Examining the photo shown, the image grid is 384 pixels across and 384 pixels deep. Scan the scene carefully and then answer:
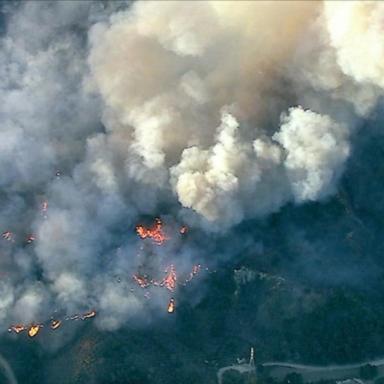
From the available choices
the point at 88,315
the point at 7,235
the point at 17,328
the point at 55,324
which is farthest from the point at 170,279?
the point at 7,235

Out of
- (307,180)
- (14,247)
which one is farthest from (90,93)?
(307,180)

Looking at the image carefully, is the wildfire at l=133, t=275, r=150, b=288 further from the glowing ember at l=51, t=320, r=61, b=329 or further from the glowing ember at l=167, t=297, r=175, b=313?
the glowing ember at l=51, t=320, r=61, b=329

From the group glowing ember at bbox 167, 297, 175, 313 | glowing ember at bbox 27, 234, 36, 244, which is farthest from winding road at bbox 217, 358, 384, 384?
glowing ember at bbox 27, 234, 36, 244

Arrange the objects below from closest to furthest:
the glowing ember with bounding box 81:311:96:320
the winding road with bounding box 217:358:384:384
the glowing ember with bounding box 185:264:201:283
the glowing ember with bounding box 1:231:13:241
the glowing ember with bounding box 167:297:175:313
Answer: the glowing ember with bounding box 81:311:96:320, the winding road with bounding box 217:358:384:384, the glowing ember with bounding box 167:297:175:313, the glowing ember with bounding box 1:231:13:241, the glowing ember with bounding box 185:264:201:283

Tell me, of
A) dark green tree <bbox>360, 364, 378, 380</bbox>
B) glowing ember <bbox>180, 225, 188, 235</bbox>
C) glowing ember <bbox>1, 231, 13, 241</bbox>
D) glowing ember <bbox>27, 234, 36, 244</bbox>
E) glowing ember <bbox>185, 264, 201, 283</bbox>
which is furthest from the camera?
glowing ember <bbox>180, 225, 188, 235</bbox>

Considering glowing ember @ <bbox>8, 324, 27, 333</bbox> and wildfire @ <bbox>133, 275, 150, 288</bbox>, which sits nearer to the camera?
glowing ember @ <bbox>8, 324, 27, 333</bbox>

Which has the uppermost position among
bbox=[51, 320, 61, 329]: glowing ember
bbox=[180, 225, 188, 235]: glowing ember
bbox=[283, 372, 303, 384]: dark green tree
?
bbox=[180, 225, 188, 235]: glowing ember

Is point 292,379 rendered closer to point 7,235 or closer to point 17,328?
point 17,328

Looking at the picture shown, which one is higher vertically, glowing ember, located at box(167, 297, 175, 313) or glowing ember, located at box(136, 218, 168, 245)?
glowing ember, located at box(136, 218, 168, 245)
